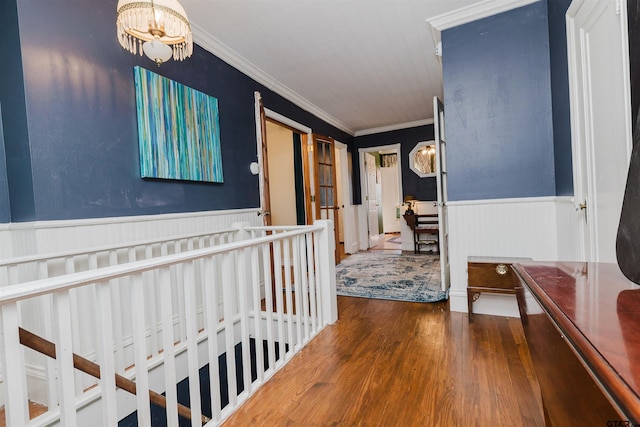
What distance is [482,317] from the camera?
2529 millimetres

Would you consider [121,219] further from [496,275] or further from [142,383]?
[496,275]

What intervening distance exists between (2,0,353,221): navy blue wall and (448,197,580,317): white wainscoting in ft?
8.03

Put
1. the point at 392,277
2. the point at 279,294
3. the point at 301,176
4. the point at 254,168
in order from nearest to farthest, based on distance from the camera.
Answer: the point at 279,294 → the point at 254,168 → the point at 392,277 → the point at 301,176

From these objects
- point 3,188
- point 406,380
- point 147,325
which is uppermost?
point 3,188

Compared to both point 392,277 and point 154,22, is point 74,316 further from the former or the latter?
point 392,277

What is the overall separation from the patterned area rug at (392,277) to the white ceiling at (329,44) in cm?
250

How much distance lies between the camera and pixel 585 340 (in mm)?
526

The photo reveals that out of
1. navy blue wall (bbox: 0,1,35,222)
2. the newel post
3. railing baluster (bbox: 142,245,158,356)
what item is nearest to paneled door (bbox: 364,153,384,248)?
the newel post

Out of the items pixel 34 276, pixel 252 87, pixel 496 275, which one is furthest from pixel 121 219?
pixel 496 275

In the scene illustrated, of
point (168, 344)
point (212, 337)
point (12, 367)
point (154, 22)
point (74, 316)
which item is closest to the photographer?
point (12, 367)

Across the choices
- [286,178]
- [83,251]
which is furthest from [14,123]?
[286,178]

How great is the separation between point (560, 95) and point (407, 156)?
3.77m

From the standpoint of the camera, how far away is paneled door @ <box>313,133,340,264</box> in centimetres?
466

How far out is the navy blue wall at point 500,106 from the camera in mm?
2402
